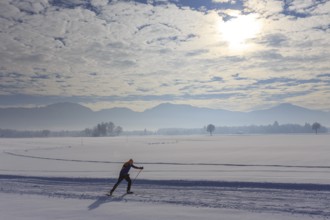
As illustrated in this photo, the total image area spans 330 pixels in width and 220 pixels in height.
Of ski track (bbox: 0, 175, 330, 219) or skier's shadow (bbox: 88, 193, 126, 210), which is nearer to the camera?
ski track (bbox: 0, 175, 330, 219)

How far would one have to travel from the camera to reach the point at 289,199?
14305mm

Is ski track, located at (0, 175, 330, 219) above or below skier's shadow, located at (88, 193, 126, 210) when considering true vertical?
above

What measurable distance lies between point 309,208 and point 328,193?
330 cm

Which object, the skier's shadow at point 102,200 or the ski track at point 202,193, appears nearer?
the ski track at point 202,193

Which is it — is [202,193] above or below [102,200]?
above

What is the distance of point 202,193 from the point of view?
16109mm

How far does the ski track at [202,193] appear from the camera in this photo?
1327 centimetres

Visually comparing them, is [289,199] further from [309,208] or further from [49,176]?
[49,176]

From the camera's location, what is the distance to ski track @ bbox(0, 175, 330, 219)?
43.5 feet

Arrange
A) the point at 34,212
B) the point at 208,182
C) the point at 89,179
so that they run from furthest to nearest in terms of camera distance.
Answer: the point at 89,179 < the point at 208,182 < the point at 34,212

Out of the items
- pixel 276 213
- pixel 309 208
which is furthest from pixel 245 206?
pixel 309 208

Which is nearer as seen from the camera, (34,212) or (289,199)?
A: (34,212)

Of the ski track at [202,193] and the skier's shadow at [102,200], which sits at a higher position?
the ski track at [202,193]

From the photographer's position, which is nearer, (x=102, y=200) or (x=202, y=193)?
(x=102, y=200)
